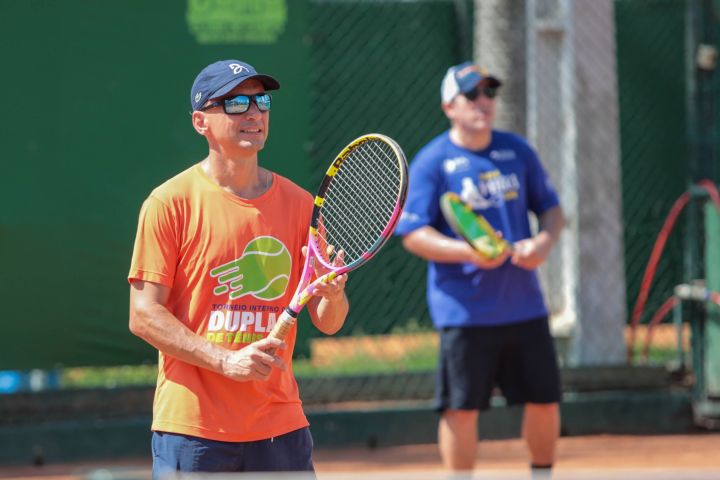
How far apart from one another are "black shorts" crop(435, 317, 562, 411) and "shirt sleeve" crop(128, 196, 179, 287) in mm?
2597

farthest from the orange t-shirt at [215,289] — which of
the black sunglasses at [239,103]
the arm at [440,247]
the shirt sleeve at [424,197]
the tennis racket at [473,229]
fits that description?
the shirt sleeve at [424,197]

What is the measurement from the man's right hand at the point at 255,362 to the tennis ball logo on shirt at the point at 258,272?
0.23 m

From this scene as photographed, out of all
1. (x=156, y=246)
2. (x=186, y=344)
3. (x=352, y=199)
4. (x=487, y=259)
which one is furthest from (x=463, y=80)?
(x=186, y=344)

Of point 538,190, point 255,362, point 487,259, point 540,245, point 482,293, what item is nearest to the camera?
point 255,362

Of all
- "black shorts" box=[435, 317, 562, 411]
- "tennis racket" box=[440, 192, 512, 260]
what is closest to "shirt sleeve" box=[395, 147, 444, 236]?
"tennis racket" box=[440, 192, 512, 260]

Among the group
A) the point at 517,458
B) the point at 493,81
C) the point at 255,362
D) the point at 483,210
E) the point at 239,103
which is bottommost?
the point at 517,458

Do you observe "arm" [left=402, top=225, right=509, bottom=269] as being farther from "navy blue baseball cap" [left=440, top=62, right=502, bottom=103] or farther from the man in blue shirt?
"navy blue baseball cap" [left=440, top=62, right=502, bottom=103]

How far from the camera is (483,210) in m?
6.21

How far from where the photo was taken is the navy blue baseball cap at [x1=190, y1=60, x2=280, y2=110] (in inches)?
154

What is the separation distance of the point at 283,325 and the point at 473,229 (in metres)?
2.37

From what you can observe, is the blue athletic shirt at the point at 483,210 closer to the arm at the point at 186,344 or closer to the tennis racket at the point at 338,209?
the tennis racket at the point at 338,209

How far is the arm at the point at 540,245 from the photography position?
607 centimetres

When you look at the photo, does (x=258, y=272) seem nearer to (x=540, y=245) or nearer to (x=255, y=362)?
(x=255, y=362)

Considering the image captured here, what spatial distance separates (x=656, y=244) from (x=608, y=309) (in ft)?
2.32
